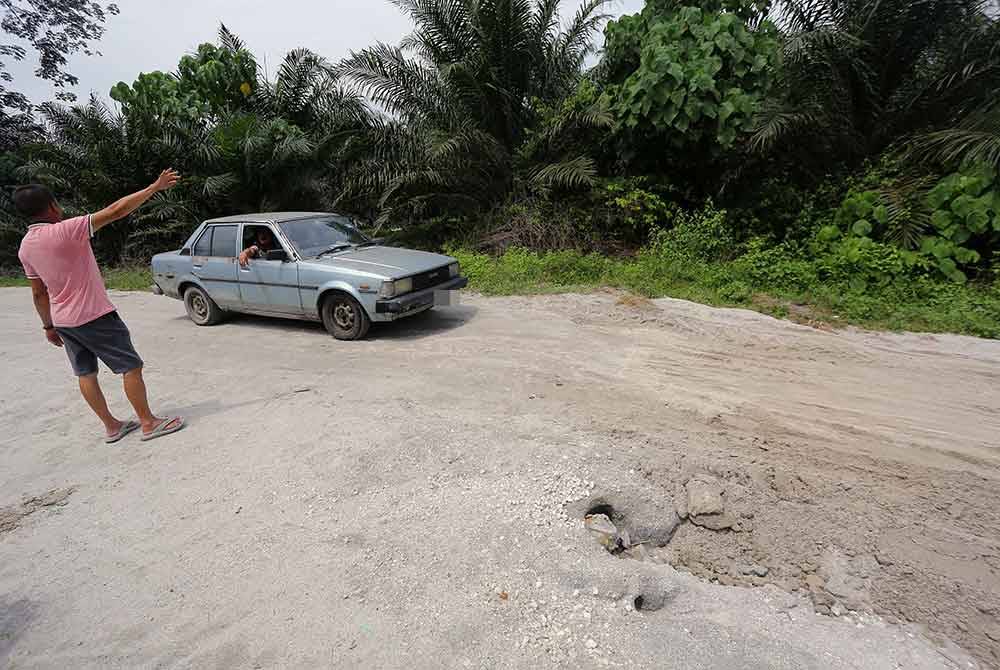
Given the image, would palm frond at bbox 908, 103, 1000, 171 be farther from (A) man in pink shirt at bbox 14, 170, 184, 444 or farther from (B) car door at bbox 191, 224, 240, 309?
(B) car door at bbox 191, 224, 240, 309

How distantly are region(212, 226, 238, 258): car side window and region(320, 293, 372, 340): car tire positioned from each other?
5.46 feet

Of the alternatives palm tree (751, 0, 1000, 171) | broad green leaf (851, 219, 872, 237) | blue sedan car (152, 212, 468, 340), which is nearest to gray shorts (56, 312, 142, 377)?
blue sedan car (152, 212, 468, 340)

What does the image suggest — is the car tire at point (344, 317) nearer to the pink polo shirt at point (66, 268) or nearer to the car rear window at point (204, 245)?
the car rear window at point (204, 245)

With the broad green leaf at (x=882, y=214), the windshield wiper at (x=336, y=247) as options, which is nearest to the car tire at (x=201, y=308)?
the windshield wiper at (x=336, y=247)

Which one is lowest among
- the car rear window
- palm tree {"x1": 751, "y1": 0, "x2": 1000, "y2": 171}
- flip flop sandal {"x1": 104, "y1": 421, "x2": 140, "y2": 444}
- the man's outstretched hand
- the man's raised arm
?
flip flop sandal {"x1": 104, "y1": 421, "x2": 140, "y2": 444}

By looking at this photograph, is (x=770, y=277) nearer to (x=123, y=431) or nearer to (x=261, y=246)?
(x=261, y=246)

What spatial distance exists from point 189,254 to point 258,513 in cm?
560

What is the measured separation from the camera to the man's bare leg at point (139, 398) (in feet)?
13.4

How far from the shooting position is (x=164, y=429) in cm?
427

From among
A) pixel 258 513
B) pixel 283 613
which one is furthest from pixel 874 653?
pixel 258 513

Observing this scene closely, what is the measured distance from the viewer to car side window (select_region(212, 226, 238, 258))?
7020mm

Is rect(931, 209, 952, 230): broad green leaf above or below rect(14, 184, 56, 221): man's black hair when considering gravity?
below

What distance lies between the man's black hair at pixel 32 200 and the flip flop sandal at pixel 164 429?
171cm

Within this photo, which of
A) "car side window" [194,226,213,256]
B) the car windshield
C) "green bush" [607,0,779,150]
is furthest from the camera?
"green bush" [607,0,779,150]
